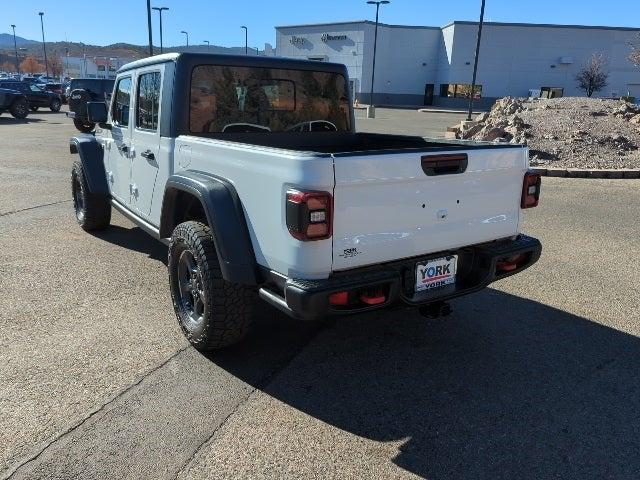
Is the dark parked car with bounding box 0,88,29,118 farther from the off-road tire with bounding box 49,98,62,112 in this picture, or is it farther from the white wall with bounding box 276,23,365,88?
the white wall with bounding box 276,23,365,88

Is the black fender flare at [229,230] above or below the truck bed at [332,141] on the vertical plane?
below

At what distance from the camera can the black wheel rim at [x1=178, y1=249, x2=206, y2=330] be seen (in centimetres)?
351

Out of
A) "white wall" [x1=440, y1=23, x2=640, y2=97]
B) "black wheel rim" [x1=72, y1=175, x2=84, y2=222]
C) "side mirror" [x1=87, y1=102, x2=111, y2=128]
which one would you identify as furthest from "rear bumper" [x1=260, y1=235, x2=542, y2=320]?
"white wall" [x1=440, y1=23, x2=640, y2=97]

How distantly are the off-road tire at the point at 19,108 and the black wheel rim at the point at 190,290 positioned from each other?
25671mm

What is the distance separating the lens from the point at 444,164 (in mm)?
3080

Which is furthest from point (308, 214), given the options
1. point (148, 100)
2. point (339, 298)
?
point (148, 100)

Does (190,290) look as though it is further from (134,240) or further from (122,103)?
(134,240)

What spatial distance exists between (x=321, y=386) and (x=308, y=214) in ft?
3.84

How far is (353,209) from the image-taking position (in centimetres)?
279

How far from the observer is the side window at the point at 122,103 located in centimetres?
492

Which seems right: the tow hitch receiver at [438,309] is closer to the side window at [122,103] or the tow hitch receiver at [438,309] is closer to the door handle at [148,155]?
the door handle at [148,155]

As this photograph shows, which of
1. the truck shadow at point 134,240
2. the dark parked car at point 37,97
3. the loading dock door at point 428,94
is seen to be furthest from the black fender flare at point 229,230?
the loading dock door at point 428,94

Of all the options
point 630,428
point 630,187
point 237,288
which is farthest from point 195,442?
point 630,187

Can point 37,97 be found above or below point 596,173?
above
